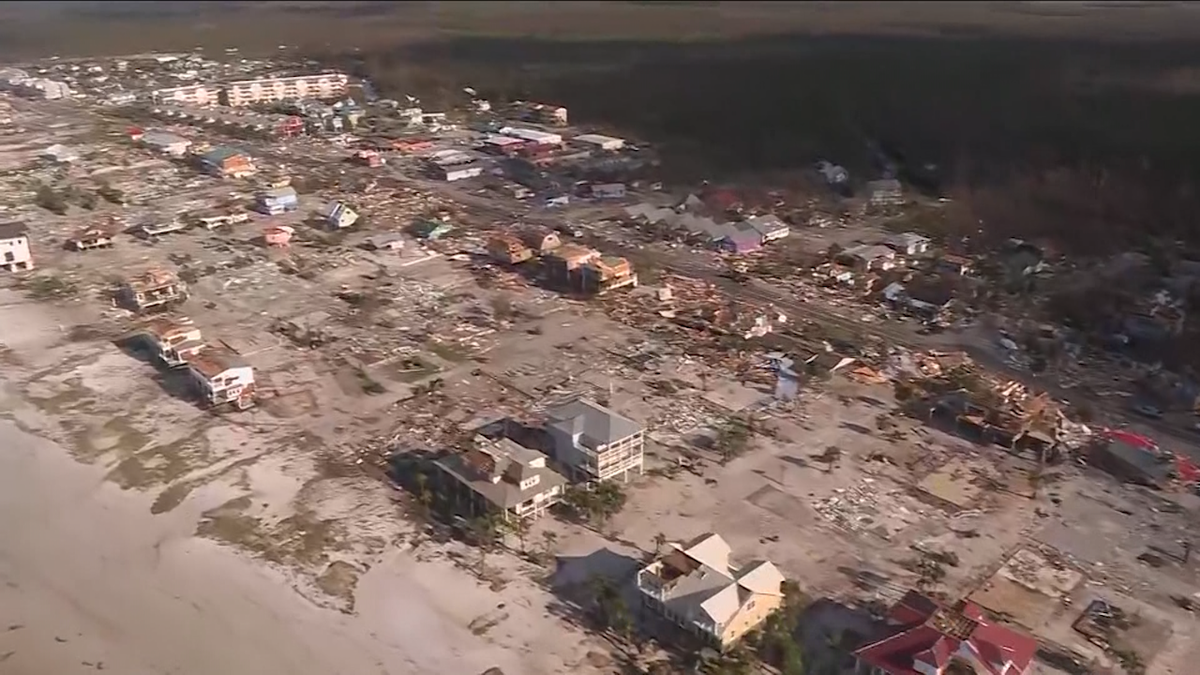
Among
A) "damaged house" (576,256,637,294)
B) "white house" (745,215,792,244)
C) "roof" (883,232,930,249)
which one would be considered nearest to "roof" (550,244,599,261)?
"damaged house" (576,256,637,294)

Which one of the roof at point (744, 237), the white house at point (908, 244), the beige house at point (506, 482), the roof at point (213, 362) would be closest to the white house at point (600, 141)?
the roof at point (744, 237)

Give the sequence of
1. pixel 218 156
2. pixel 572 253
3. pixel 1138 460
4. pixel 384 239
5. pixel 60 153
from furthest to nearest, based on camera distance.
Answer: pixel 60 153 < pixel 218 156 < pixel 384 239 < pixel 572 253 < pixel 1138 460

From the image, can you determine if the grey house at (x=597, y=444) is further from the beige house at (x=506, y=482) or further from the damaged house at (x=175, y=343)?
the damaged house at (x=175, y=343)

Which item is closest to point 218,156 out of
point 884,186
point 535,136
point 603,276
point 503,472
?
point 535,136

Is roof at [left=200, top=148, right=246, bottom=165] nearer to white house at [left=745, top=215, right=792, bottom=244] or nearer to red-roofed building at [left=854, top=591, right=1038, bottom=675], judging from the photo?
white house at [left=745, top=215, right=792, bottom=244]

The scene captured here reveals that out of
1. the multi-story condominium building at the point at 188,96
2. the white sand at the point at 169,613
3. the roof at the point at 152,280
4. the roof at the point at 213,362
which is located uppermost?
the roof at the point at 213,362

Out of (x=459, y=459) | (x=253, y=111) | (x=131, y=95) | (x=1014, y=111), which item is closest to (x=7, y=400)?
(x=459, y=459)

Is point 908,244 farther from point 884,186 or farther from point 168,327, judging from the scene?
point 168,327
